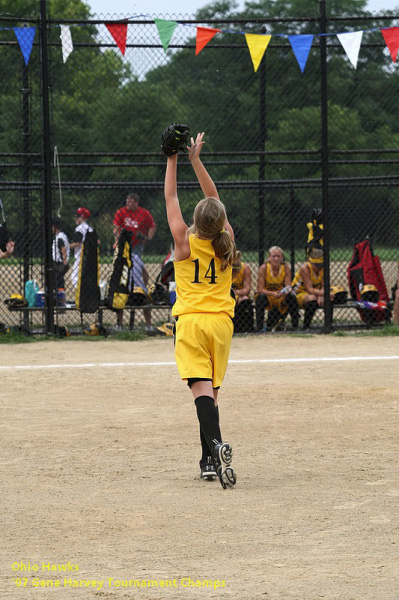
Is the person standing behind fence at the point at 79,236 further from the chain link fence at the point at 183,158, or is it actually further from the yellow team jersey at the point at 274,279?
the yellow team jersey at the point at 274,279

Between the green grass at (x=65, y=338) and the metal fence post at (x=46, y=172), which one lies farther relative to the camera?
the green grass at (x=65, y=338)

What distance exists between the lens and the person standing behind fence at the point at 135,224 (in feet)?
41.3

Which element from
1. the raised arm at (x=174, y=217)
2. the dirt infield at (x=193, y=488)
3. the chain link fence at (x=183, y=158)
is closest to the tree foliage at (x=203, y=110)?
the chain link fence at (x=183, y=158)

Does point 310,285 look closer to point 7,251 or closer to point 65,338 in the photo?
point 65,338

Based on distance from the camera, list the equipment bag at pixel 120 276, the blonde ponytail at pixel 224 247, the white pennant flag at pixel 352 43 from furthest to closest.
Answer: the equipment bag at pixel 120 276 → the white pennant flag at pixel 352 43 → the blonde ponytail at pixel 224 247

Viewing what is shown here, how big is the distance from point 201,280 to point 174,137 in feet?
2.54

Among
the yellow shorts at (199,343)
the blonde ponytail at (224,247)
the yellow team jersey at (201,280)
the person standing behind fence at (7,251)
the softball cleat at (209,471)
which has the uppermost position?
the blonde ponytail at (224,247)

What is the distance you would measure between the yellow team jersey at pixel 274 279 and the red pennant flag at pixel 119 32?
318 cm

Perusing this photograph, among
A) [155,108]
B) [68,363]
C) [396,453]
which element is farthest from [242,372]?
[155,108]

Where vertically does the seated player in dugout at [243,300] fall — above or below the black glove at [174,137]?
below

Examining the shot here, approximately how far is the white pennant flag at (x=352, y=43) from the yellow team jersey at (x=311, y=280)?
258cm

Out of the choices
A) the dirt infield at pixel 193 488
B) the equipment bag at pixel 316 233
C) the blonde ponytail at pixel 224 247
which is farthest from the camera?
the equipment bag at pixel 316 233

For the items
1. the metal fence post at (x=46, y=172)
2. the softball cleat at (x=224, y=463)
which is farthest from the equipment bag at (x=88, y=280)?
the softball cleat at (x=224, y=463)

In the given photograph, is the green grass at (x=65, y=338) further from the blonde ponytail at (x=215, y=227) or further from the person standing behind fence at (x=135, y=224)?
the blonde ponytail at (x=215, y=227)
